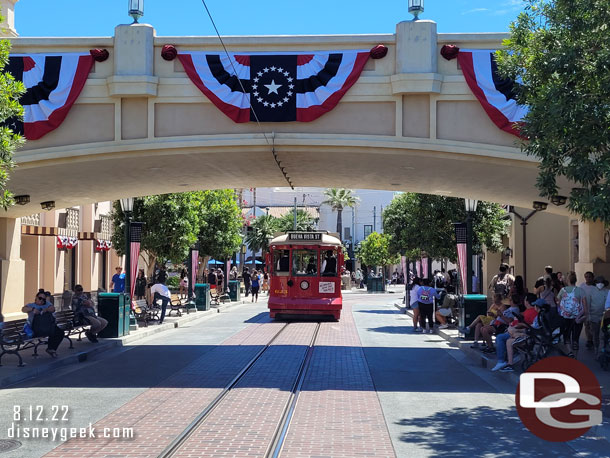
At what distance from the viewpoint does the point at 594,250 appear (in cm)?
1981

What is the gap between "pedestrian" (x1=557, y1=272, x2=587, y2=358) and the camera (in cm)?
1325

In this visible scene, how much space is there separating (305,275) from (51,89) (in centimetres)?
1177

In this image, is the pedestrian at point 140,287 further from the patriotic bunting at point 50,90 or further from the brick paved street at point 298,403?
the patriotic bunting at point 50,90

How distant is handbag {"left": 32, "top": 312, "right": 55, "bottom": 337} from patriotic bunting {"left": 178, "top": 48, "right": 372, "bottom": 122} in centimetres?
574

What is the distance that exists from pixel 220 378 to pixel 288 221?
68.8m

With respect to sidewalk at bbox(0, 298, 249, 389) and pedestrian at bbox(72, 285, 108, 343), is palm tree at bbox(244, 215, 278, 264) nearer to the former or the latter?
sidewalk at bbox(0, 298, 249, 389)

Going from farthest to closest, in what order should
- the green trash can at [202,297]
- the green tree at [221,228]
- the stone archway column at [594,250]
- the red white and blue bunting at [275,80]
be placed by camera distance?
the green tree at [221,228] → the green trash can at [202,297] → the stone archway column at [594,250] → the red white and blue bunting at [275,80]

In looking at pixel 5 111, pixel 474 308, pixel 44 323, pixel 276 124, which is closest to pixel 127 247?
pixel 44 323

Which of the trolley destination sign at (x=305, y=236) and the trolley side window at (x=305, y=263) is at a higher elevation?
the trolley destination sign at (x=305, y=236)

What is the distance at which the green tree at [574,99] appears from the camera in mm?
9367

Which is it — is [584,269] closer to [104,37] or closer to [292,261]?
[292,261]

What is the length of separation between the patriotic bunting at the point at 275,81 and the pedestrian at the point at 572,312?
6320 mm

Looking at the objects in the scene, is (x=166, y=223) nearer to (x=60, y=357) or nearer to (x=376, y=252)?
(x=60, y=357)

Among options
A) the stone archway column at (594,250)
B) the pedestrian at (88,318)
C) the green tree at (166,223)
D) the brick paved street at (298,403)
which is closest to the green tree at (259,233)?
the green tree at (166,223)
